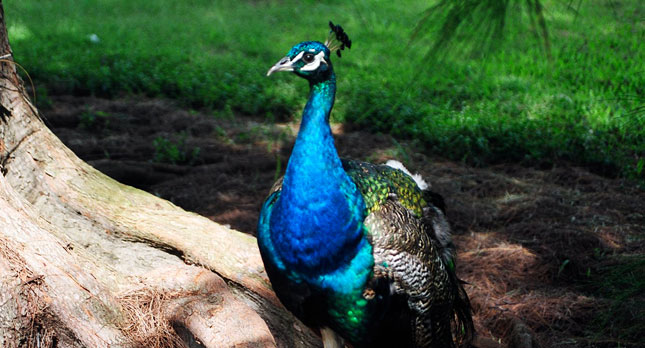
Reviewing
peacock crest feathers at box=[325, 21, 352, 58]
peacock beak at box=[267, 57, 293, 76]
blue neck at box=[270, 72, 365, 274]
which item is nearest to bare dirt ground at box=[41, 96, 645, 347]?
blue neck at box=[270, 72, 365, 274]

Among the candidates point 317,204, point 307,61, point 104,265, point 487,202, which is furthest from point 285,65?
point 487,202

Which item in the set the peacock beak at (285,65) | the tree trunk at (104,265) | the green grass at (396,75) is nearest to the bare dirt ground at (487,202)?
the green grass at (396,75)

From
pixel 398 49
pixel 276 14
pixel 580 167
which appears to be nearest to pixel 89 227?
pixel 580 167

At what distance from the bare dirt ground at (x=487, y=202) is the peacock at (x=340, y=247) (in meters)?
0.94

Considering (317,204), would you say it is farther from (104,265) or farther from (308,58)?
(104,265)

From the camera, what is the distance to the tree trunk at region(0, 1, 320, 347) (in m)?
2.45

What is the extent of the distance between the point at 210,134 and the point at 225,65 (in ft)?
5.35

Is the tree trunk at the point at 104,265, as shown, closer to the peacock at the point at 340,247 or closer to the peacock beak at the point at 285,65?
the peacock at the point at 340,247

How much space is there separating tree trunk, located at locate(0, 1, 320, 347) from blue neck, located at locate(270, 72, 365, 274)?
1.51 feet

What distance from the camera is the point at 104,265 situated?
2895 mm

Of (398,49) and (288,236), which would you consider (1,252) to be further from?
(398,49)

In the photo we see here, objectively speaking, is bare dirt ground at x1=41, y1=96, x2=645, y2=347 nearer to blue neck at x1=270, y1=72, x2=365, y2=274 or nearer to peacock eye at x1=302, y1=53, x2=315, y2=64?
blue neck at x1=270, y1=72, x2=365, y2=274

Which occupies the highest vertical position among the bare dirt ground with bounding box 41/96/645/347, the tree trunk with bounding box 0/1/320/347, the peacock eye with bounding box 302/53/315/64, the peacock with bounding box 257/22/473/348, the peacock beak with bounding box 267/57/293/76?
the peacock eye with bounding box 302/53/315/64

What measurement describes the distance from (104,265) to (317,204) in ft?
3.72
